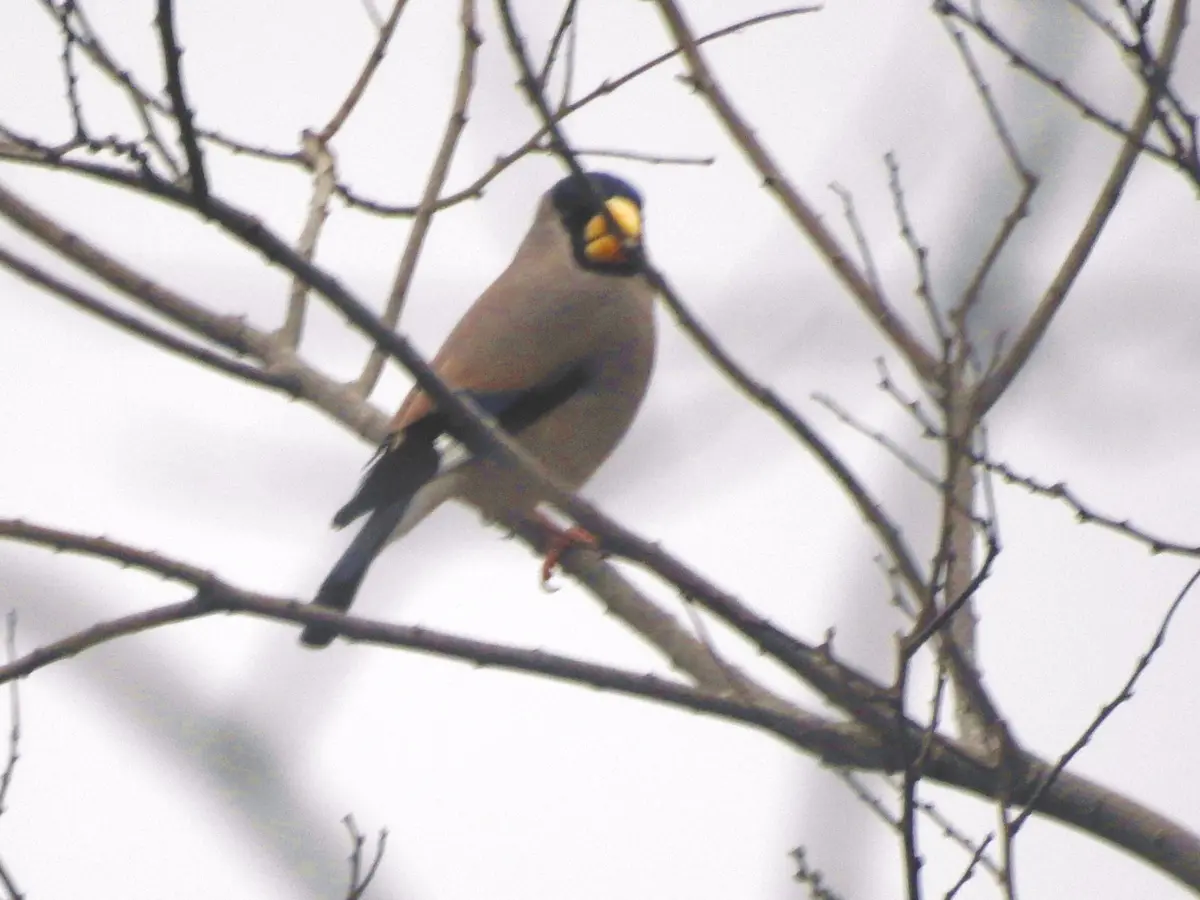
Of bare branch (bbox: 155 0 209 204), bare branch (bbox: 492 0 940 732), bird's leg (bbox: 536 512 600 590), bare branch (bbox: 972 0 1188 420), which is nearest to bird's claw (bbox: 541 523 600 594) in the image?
bird's leg (bbox: 536 512 600 590)

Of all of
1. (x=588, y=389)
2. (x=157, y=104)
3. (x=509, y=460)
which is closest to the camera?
(x=509, y=460)

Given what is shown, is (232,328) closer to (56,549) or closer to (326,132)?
(326,132)

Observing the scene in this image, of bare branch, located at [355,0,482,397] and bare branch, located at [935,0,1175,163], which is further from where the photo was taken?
bare branch, located at [355,0,482,397]

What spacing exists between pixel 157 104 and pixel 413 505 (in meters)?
1.15

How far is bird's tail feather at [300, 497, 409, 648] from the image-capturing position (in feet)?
13.0

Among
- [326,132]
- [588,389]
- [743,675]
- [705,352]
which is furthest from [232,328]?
[705,352]

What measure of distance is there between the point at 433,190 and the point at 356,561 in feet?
3.31

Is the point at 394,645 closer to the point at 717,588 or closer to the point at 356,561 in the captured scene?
the point at 717,588

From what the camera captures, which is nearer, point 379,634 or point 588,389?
point 379,634

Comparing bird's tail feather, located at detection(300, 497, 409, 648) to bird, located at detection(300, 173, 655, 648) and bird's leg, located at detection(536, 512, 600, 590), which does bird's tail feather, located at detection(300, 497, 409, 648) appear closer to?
bird, located at detection(300, 173, 655, 648)

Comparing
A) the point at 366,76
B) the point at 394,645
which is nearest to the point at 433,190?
the point at 366,76

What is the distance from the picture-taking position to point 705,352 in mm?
2594

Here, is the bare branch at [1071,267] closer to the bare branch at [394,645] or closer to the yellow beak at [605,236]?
the bare branch at [394,645]

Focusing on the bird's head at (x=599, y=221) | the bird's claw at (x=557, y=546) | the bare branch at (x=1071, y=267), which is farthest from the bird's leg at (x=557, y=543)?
the bare branch at (x=1071, y=267)
